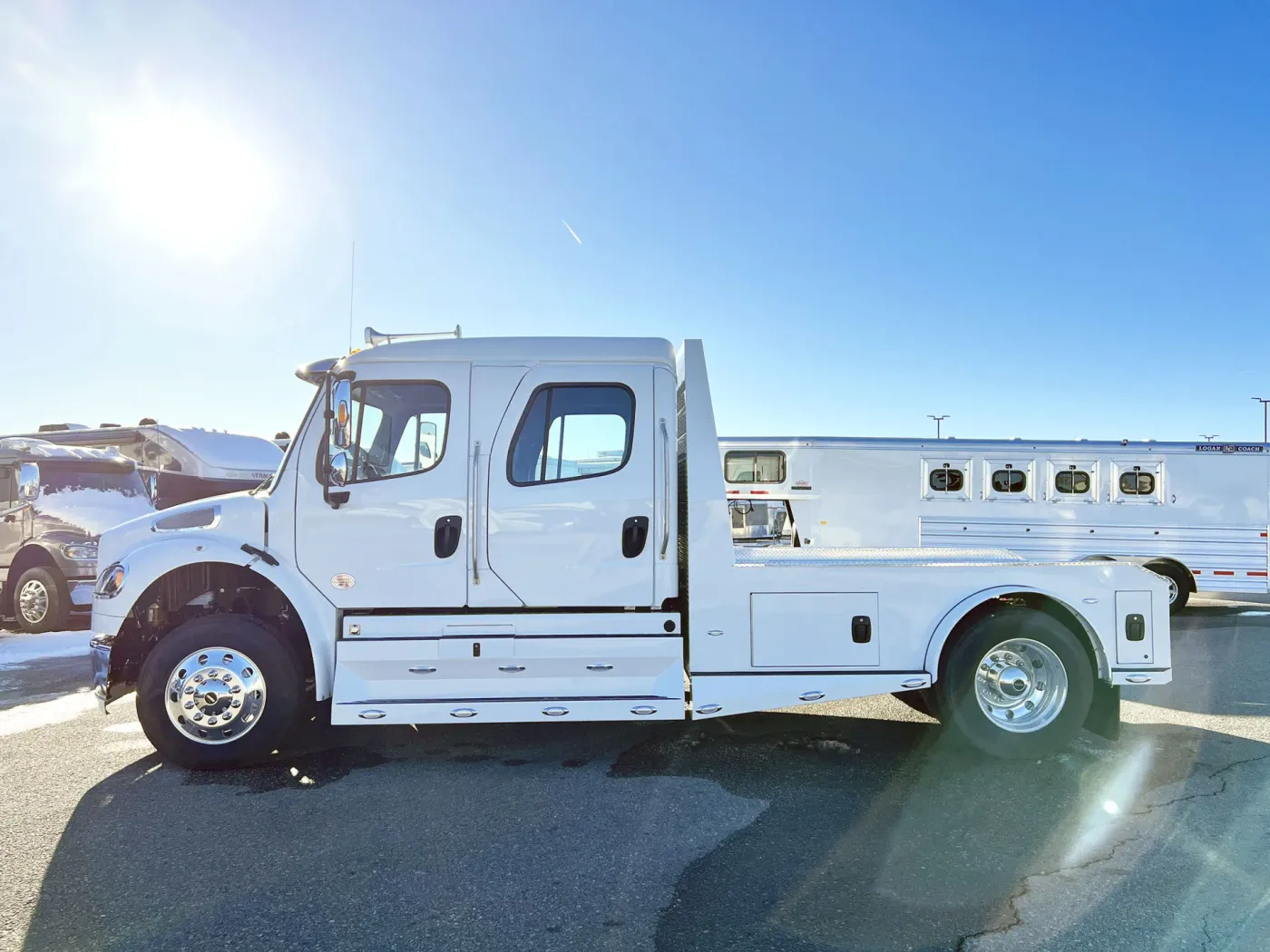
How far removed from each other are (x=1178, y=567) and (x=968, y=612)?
366 inches

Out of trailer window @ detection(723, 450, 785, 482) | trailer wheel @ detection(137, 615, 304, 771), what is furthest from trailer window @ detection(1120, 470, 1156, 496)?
trailer wheel @ detection(137, 615, 304, 771)

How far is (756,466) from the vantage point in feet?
41.6

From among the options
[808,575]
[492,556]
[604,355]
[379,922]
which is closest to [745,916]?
[379,922]

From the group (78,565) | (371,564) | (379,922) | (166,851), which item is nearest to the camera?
(379,922)

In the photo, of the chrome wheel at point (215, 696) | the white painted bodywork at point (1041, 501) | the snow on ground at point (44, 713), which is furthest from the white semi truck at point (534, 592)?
the white painted bodywork at point (1041, 501)

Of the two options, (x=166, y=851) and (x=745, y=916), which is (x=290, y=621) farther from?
(x=745, y=916)

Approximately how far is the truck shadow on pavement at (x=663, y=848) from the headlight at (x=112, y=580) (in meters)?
1.09

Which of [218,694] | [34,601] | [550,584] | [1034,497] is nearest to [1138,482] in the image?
[1034,497]

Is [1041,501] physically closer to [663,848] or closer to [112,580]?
[663,848]

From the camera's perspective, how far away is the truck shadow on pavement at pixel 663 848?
2.88m

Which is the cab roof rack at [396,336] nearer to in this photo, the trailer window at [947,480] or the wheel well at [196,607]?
the wheel well at [196,607]

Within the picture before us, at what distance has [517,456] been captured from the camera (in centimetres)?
449

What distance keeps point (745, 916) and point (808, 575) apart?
2.01 metres

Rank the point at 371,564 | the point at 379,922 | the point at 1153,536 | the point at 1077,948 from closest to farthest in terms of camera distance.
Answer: the point at 1077,948 < the point at 379,922 < the point at 371,564 < the point at 1153,536
